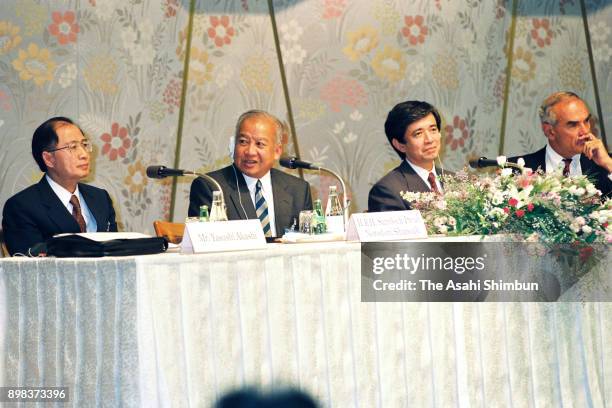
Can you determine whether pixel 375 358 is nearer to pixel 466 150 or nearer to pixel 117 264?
pixel 117 264

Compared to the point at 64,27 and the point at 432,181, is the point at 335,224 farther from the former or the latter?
the point at 64,27

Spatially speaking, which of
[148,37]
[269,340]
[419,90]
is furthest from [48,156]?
[419,90]

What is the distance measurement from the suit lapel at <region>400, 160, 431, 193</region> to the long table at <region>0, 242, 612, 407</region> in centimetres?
120

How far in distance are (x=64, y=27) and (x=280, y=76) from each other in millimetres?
1254

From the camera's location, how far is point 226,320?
2.69m

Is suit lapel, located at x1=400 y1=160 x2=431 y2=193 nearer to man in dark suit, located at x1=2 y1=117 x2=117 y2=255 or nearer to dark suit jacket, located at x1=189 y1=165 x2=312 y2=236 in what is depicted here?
dark suit jacket, located at x1=189 y1=165 x2=312 y2=236

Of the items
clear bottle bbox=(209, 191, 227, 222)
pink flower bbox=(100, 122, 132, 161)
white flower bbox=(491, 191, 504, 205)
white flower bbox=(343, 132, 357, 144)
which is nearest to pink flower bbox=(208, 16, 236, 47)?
pink flower bbox=(100, 122, 132, 161)

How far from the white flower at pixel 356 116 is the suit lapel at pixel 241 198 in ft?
4.64

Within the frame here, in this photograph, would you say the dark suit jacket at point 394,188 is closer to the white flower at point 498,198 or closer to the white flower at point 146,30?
the white flower at point 498,198

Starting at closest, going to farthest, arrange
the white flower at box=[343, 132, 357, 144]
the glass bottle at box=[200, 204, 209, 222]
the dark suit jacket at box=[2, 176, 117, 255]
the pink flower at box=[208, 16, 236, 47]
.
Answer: the glass bottle at box=[200, 204, 209, 222] → the dark suit jacket at box=[2, 176, 117, 255] → the pink flower at box=[208, 16, 236, 47] → the white flower at box=[343, 132, 357, 144]

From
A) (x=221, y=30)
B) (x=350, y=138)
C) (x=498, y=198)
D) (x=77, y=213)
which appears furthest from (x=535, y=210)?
(x=221, y=30)

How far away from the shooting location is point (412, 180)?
415 cm

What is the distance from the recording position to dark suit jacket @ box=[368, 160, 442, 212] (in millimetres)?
3980

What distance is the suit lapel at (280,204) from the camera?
418 centimetres
